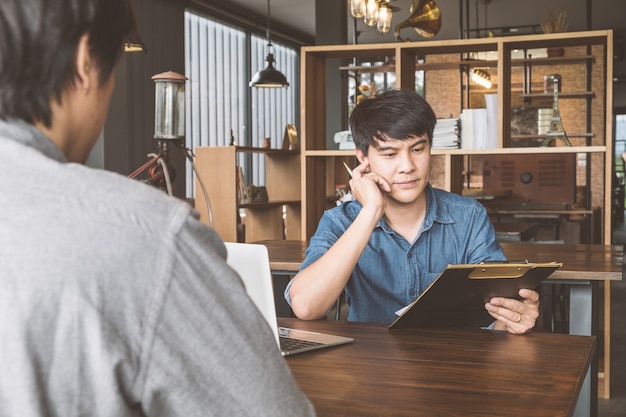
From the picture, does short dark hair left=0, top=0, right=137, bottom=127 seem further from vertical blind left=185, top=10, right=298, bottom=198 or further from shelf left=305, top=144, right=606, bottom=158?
vertical blind left=185, top=10, right=298, bottom=198

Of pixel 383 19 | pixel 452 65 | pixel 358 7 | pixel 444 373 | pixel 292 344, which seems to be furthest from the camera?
pixel 452 65

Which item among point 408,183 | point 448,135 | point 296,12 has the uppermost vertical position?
point 296,12

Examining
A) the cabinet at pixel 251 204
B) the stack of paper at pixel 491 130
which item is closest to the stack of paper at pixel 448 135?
the stack of paper at pixel 491 130

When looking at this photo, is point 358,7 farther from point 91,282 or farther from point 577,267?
point 91,282

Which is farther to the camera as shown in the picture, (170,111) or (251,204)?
(251,204)

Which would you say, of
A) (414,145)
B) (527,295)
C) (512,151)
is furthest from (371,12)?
(527,295)

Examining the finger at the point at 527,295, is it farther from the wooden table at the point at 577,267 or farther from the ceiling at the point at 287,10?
the ceiling at the point at 287,10

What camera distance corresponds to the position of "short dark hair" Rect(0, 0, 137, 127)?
0.63 m

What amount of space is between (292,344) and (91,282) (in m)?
1.07

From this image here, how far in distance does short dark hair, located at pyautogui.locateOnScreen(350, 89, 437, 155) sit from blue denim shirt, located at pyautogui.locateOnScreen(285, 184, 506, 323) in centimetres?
23

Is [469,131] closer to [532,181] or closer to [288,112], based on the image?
[532,181]

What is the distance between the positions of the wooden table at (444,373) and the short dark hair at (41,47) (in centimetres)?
69

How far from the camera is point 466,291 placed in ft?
5.46

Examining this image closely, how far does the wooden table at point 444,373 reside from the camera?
118cm
